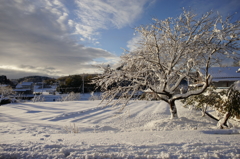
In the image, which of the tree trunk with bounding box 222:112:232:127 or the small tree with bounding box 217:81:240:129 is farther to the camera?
the tree trunk with bounding box 222:112:232:127

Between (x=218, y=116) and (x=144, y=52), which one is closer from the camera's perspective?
(x=144, y=52)

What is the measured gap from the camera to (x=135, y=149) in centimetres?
393

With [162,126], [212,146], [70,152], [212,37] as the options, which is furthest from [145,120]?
[70,152]

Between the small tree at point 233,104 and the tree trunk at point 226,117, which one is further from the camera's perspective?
the tree trunk at point 226,117

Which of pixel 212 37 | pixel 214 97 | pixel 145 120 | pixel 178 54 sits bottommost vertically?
pixel 145 120

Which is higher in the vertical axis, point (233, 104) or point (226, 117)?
point (233, 104)

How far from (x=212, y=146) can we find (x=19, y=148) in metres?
4.68

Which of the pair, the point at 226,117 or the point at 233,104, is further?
the point at 226,117

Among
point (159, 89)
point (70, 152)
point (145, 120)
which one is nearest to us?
point (70, 152)

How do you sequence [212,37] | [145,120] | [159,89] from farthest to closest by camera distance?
[145,120], [159,89], [212,37]

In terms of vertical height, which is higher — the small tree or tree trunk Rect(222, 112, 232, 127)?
the small tree

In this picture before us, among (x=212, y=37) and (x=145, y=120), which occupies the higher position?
(x=212, y=37)

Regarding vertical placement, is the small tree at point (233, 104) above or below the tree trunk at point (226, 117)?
above

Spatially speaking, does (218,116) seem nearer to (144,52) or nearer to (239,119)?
(239,119)
